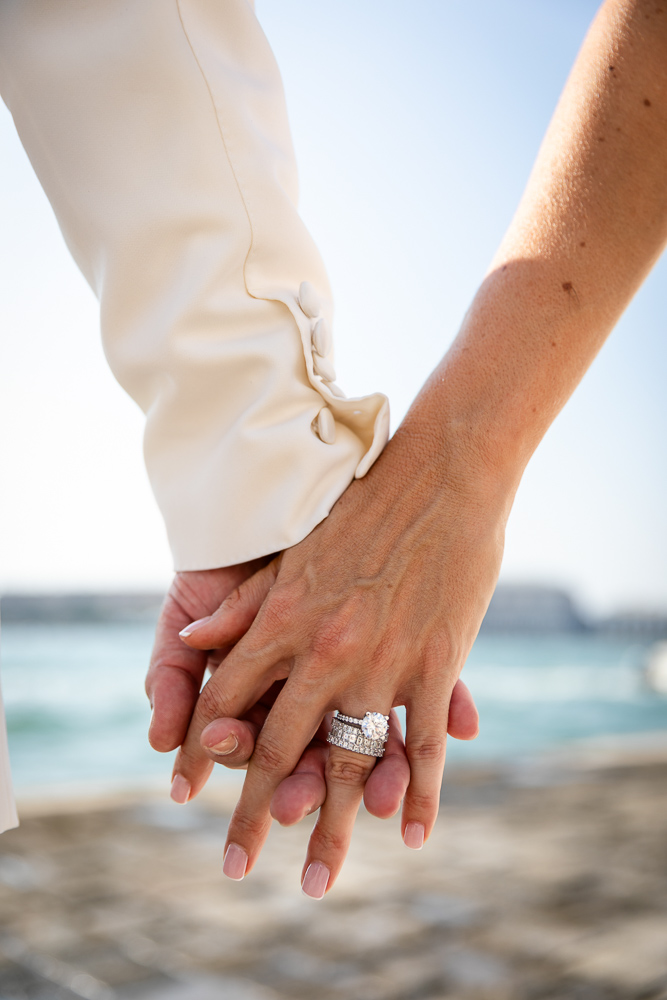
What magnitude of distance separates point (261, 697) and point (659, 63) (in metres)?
1.02

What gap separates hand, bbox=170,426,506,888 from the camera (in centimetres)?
97

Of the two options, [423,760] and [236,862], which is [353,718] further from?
[236,862]

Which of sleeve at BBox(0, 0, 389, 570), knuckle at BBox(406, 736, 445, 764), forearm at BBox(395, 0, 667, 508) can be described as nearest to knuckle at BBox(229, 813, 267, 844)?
knuckle at BBox(406, 736, 445, 764)

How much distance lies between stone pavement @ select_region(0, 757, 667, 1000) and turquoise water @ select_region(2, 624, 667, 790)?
2.54 m

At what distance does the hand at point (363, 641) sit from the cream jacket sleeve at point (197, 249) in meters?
0.08

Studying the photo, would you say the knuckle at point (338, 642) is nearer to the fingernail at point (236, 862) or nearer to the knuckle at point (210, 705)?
the knuckle at point (210, 705)

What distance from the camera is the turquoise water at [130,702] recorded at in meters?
12.8

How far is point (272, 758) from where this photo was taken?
3.21ft

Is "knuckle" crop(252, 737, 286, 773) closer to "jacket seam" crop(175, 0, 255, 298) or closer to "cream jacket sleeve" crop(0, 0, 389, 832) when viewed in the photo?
"cream jacket sleeve" crop(0, 0, 389, 832)

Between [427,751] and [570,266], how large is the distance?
2.19ft

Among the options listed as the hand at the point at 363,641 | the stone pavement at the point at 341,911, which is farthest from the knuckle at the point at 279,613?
the stone pavement at the point at 341,911

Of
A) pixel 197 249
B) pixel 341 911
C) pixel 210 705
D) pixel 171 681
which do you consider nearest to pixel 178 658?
pixel 171 681

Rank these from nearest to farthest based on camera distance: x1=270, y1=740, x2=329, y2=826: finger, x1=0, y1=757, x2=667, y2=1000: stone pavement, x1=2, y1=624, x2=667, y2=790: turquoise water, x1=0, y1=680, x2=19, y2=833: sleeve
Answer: x1=0, y1=680, x2=19, y2=833: sleeve
x1=270, y1=740, x2=329, y2=826: finger
x1=0, y1=757, x2=667, y2=1000: stone pavement
x1=2, y1=624, x2=667, y2=790: turquoise water

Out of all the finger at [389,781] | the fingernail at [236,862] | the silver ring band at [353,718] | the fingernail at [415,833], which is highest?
the silver ring band at [353,718]
